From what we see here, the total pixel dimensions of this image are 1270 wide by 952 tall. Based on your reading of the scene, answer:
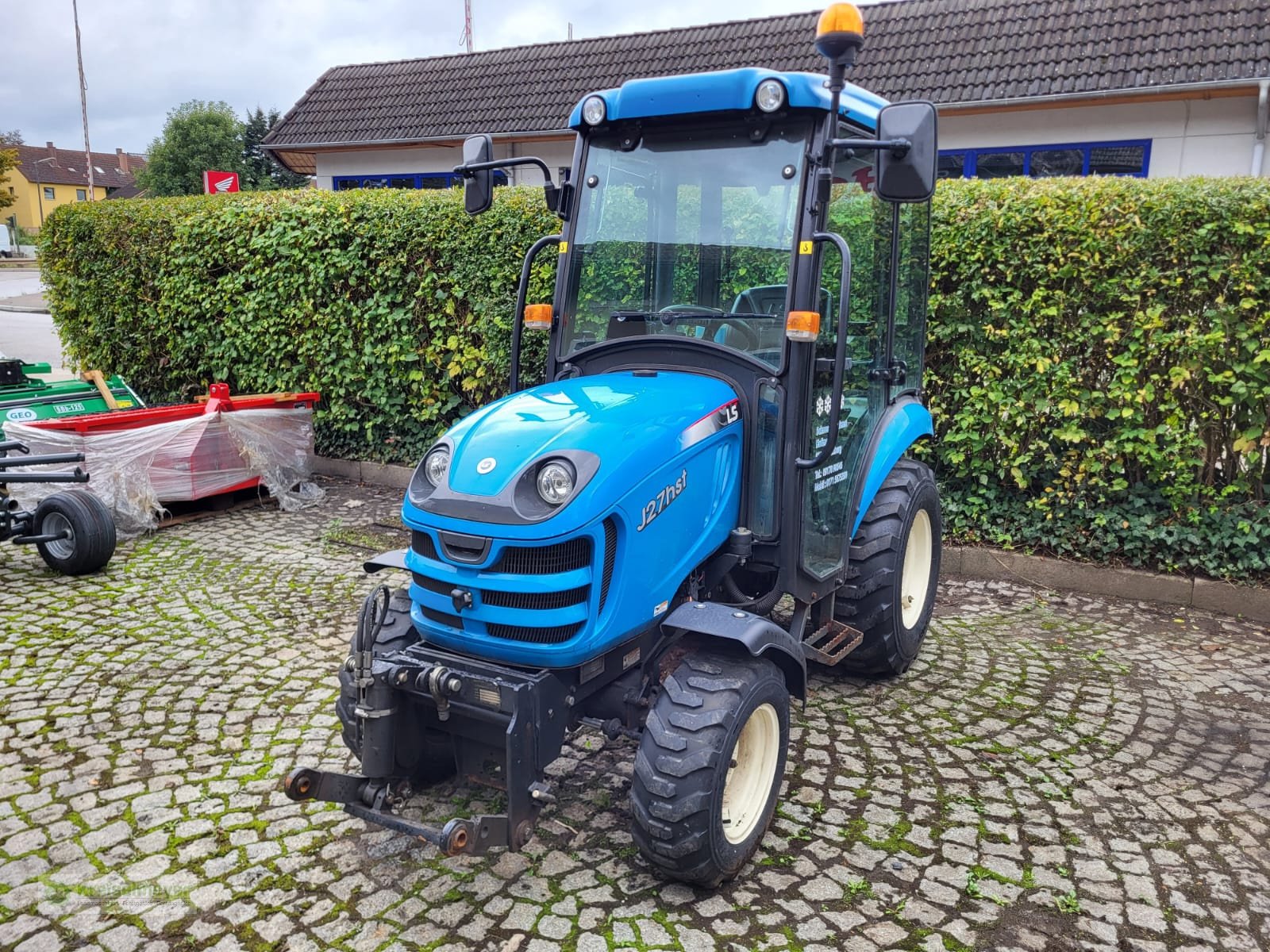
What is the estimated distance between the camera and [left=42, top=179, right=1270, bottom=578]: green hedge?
5699 millimetres

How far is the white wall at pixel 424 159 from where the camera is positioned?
1576 centimetres

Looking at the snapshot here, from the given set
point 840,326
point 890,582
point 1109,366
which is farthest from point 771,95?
point 1109,366

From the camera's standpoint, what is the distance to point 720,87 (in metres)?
3.50

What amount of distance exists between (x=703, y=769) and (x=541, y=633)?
25.0 inches

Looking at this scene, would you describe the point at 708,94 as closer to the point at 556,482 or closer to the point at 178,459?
the point at 556,482

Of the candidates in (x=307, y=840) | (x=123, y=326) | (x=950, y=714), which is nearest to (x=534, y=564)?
(x=307, y=840)

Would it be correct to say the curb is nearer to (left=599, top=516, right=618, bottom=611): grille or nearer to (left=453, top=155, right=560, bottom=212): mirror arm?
(left=453, top=155, right=560, bottom=212): mirror arm

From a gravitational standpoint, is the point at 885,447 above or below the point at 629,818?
above

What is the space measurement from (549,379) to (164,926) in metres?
2.33

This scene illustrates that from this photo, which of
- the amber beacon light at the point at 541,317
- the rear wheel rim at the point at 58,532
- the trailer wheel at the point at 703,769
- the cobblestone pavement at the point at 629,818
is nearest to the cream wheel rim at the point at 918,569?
the cobblestone pavement at the point at 629,818

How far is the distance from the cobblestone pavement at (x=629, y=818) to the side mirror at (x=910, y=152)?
2.22 m

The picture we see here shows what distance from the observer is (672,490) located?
10.8ft

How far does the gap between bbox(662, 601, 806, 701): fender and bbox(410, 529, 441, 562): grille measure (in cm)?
79

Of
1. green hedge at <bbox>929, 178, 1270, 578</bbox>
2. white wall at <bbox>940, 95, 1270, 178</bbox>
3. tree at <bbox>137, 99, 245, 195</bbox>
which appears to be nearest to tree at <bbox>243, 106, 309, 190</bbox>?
tree at <bbox>137, 99, 245, 195</bbox>
